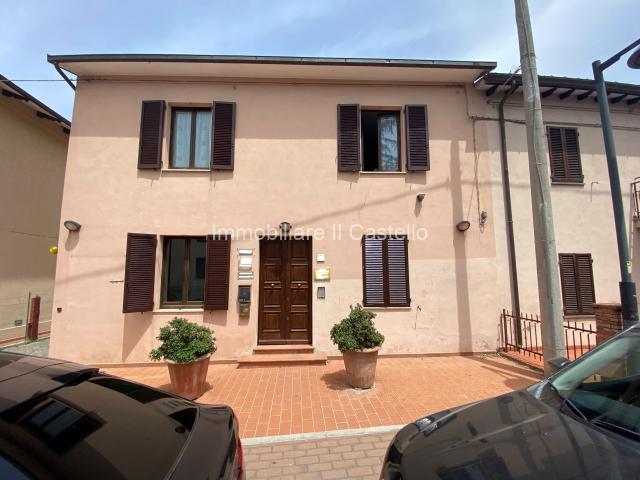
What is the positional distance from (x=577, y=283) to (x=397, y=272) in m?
4.49

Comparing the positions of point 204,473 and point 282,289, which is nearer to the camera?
point 204,473

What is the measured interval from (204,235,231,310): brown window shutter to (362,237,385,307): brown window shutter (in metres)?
3.04

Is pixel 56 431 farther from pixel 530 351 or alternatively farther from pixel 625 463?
pixel 530 351

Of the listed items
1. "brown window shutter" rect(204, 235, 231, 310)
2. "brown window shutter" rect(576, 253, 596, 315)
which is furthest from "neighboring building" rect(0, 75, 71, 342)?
"brown window shutter" rect(576, 253, 596, 315)

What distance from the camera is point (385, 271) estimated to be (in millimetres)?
7027

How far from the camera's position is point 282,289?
7027 mm

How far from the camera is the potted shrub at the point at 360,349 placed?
A: 500 cm

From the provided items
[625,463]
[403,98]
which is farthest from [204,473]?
[403,98]

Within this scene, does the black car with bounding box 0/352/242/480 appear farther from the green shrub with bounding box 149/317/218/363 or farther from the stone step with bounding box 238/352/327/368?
the stone step with bounding box 238/352/327/368

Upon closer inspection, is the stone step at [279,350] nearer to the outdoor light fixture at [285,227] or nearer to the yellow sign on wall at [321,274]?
the yellow sign on wall at [321,274]

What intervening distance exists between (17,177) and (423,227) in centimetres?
1159

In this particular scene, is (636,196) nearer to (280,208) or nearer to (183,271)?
(280,208)

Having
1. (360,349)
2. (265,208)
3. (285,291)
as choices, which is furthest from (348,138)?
(360,349)

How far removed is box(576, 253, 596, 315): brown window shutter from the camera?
7.42m
